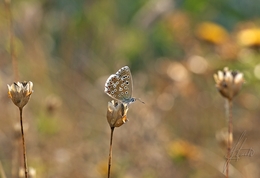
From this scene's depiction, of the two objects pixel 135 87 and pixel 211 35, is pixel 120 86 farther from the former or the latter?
pixel 211 35

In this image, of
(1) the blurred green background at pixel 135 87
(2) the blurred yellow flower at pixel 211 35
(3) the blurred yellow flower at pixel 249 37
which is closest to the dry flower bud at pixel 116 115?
(1) the blurred green background at pixel 135 87

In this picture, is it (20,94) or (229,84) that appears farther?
(229,84)

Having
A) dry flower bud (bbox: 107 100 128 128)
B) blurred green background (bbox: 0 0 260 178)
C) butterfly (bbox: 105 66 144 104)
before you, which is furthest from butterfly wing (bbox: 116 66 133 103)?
blurred green background (bbox: 0 0 260 178)

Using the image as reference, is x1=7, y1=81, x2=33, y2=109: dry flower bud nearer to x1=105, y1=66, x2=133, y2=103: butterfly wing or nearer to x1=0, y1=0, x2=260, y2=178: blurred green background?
x1=105, y1=66, x2=133, y2=103: butterfly wing

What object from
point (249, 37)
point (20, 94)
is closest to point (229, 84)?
point (20, 94)

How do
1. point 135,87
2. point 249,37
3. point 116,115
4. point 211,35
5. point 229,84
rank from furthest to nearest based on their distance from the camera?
1. point 211,35
2. point 249,37
3. point 135,87
4. point 229,84
5. point 116,115

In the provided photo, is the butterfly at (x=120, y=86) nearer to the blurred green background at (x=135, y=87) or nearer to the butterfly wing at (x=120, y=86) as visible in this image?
the butterfly wing at (x=120, y=86)
